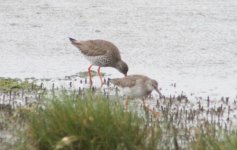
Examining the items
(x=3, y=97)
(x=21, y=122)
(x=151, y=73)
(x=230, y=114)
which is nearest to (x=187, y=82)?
(x=151, y=73)

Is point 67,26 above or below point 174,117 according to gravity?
above

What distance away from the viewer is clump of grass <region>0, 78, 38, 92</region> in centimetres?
1088

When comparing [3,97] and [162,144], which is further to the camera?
[3,97]

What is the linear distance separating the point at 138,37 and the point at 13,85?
13.8 feet

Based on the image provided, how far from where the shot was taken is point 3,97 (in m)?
10.2

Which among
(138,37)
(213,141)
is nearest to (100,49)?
(138,37)

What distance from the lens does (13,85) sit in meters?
11.0

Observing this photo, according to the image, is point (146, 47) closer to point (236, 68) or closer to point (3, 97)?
point (236, 68)

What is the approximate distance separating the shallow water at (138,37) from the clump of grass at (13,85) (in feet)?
2.22

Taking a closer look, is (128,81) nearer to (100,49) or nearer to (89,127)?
(100,49)

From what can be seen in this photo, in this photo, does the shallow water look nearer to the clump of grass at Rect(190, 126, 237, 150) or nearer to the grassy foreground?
the grassy foreground

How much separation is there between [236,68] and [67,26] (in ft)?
14.5

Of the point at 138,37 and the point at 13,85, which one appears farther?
the point at 138,37

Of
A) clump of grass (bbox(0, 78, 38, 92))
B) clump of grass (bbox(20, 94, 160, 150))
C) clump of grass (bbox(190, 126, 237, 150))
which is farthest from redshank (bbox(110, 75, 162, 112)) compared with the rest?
clump of grass (bbox(190, 126, 237, 150))
